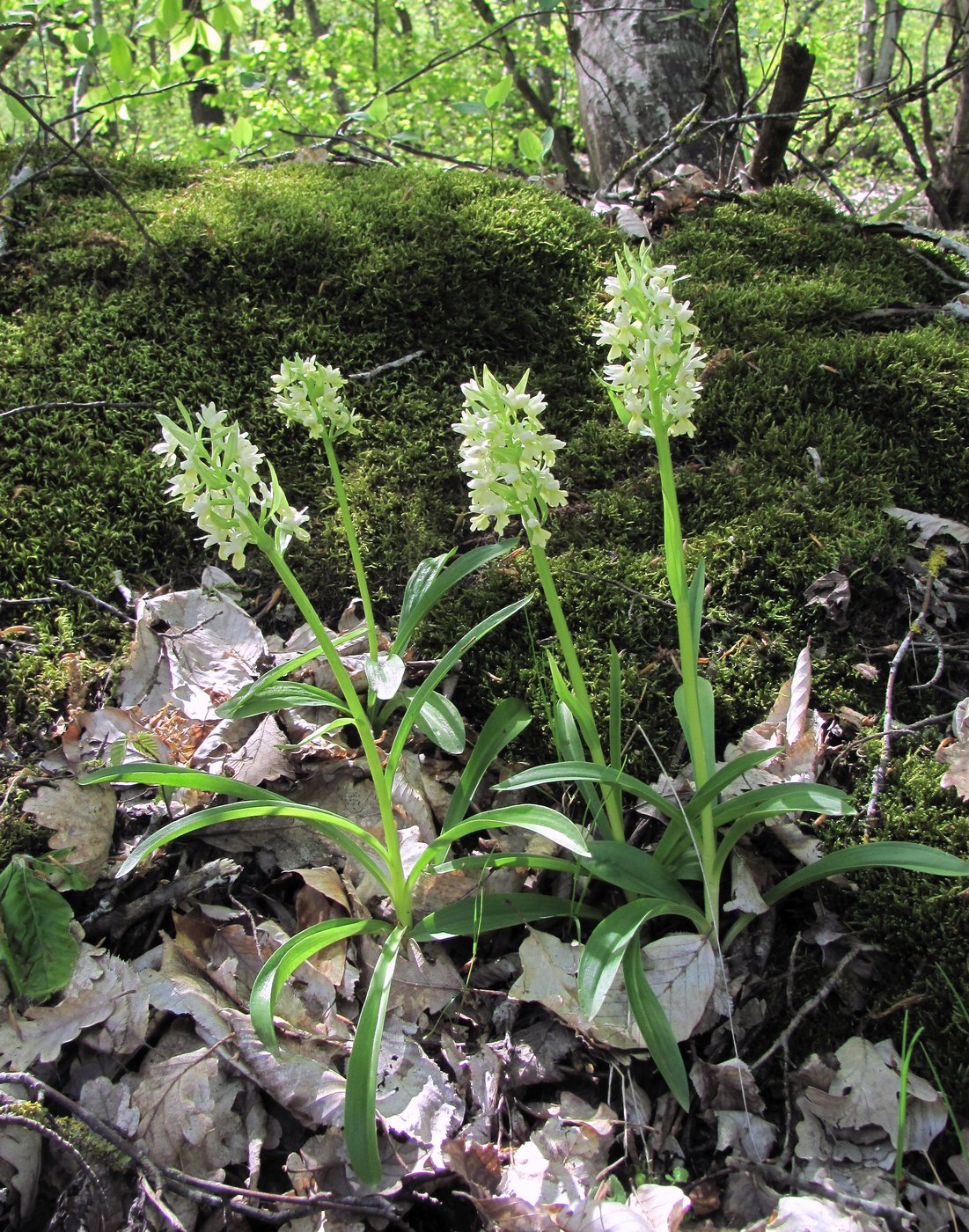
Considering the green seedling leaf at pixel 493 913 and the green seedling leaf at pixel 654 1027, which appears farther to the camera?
the green seedling leaf at pixel 493 913

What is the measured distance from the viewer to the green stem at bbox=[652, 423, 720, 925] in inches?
69.4

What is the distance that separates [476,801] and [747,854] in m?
0.72

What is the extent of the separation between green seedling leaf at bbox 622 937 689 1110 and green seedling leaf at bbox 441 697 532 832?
529 millimetres

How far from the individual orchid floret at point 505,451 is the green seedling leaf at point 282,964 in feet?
3.18

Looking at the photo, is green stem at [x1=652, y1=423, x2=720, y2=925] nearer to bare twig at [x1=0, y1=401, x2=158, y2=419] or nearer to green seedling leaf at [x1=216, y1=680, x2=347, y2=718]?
green seedling leaf at [x1=216, y1=680, x2=347, y2=718]

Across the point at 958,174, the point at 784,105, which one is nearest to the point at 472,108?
the point at 784,105

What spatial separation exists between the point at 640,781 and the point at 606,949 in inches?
14.2

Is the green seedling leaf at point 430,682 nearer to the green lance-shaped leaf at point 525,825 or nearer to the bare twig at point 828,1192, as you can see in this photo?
the green lance-shaped leaf at point 525,825

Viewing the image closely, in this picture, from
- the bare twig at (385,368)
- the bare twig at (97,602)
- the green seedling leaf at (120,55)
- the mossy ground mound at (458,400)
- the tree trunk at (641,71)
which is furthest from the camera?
the tree trunk at (641,71)

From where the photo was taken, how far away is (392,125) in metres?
12.4

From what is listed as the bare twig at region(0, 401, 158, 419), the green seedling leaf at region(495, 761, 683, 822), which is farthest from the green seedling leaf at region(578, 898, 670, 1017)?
the bare twig at region(0, 401, 158, 419)

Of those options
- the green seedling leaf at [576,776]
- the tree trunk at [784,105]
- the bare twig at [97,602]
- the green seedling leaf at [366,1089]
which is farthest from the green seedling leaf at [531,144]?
the green seedling leaf at [366,1089]

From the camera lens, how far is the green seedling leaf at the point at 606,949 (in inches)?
62.1

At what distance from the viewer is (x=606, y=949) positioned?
165 centimetres
